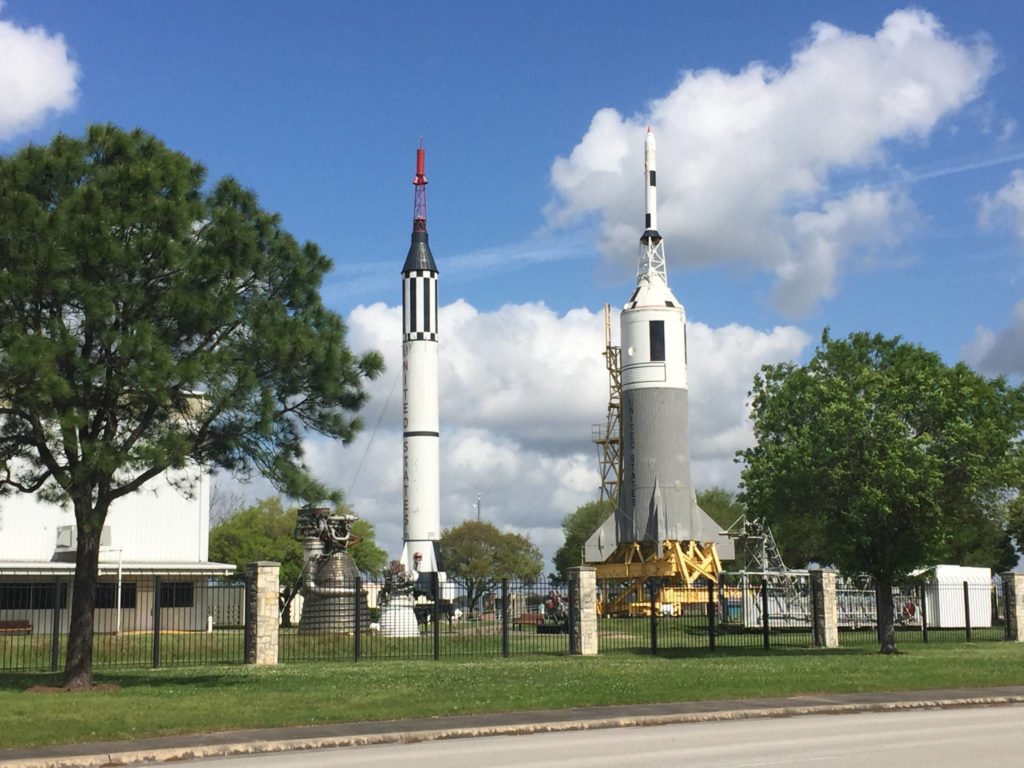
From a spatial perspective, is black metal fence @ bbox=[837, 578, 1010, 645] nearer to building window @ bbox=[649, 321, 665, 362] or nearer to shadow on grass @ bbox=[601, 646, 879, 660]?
shadow on grass @ bbox=[601, 646, 879, 660]

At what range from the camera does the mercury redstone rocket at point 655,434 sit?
5531cm

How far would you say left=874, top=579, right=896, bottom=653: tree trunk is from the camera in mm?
33625

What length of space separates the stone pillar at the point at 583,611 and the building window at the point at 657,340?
2488 centimetres

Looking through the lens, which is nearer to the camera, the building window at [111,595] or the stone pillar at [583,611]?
the stone pillar at [583,611]

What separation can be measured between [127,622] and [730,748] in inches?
1504

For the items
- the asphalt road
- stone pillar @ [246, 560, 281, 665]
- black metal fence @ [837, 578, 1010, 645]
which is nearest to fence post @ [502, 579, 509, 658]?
stone pillar @ [246, 560, 281, 665]

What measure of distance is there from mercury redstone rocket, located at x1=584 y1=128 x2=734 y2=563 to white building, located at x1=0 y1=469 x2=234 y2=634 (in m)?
18.6

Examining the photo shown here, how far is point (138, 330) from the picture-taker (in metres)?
19.7

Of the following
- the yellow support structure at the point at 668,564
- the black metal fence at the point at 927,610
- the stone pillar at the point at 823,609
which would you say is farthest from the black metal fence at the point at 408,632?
the black metal fence at the point at 927,610

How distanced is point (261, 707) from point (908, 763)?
9.78m

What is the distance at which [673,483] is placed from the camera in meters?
55.5

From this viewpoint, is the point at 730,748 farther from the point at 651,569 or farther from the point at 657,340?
the point at 657,340

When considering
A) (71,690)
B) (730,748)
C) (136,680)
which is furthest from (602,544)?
(730,748)

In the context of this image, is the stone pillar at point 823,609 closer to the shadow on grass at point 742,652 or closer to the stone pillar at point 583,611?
the shadow on grass at point 742,652
